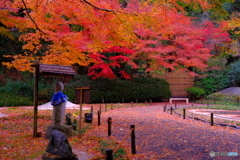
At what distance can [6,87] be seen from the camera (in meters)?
19.9

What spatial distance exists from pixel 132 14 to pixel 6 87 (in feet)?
53.5

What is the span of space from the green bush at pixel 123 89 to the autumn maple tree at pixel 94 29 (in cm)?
124

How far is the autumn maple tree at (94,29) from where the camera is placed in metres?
7.50

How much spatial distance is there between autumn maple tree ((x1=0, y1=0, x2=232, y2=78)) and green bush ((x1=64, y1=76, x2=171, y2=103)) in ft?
4.07

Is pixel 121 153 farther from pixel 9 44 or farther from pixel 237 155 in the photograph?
pixel 9 44

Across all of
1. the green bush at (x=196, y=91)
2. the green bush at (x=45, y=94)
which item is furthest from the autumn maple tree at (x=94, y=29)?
the green bush at (x=196, y=91)

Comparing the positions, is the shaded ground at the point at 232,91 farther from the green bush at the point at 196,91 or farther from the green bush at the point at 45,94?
the green bush at the point at 45,94

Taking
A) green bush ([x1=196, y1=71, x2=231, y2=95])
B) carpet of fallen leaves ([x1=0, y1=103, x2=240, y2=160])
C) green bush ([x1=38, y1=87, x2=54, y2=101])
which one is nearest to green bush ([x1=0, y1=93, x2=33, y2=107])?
green bush ([x1=38, y1=87, x2=54, y2=101])

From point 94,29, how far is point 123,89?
1167 centimetres

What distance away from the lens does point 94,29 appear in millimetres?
10156

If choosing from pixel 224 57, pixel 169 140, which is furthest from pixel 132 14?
pixel 224 57

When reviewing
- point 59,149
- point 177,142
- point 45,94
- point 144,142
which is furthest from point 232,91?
point 59,149

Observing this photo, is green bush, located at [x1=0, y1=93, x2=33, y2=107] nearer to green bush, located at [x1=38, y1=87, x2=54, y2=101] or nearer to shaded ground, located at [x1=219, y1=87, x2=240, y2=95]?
green bush, located at [x1=38, y1=87, x2=54, y2=101]

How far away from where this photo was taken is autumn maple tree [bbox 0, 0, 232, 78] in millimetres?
7496
